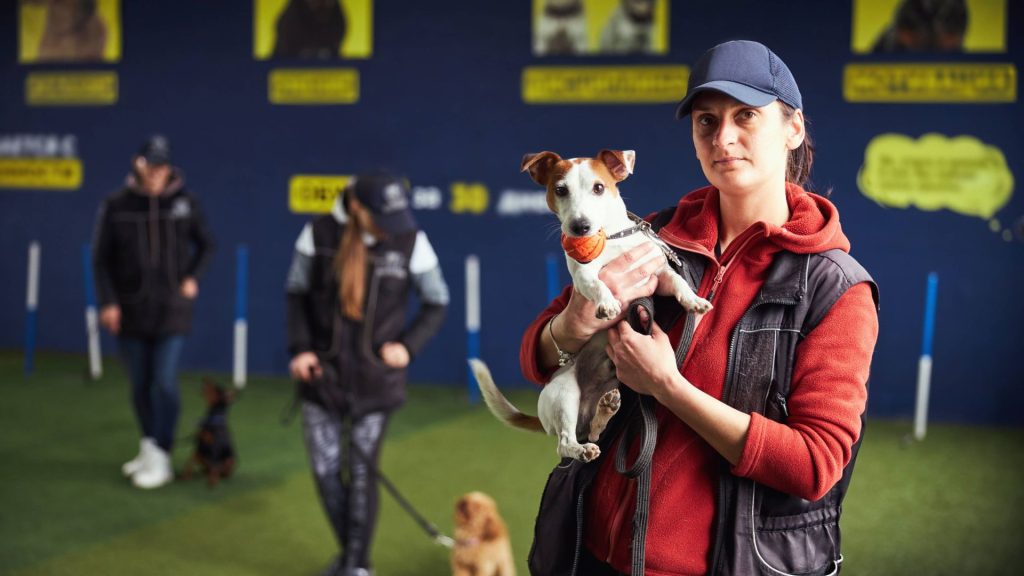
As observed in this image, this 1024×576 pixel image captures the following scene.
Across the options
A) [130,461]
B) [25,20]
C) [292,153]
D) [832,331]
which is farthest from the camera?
[25,20]

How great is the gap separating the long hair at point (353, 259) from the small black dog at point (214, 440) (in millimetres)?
1371

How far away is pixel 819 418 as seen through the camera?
120 cm

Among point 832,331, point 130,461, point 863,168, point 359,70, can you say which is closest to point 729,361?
point 832,331

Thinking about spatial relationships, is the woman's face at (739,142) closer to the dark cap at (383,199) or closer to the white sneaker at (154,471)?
the dark cap at (383,199)

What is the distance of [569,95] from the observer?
253 inches

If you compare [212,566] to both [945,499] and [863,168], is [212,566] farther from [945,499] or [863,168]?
[863,168]

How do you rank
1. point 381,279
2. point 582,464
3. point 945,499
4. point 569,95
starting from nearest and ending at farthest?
1. point 582,464
2. point 381,279
3. point 945,499
4. point 569,95

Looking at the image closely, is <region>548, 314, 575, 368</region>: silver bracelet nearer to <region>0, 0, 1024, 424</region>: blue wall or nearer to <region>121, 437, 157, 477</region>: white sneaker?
<region>121, 437, 157, 477</region>: white sneaker

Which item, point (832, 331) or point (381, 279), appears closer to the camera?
point (832, 331)

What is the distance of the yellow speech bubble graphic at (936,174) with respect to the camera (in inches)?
231

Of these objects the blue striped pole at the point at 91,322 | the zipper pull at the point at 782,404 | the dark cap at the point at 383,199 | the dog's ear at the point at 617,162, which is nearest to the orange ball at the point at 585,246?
the dog's ear at the point at 617,162

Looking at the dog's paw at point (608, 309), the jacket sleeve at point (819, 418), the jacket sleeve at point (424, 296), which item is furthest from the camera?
the jacket sleeve at point (424, 296)

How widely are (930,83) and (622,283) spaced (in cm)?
524

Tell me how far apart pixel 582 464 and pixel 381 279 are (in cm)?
191
